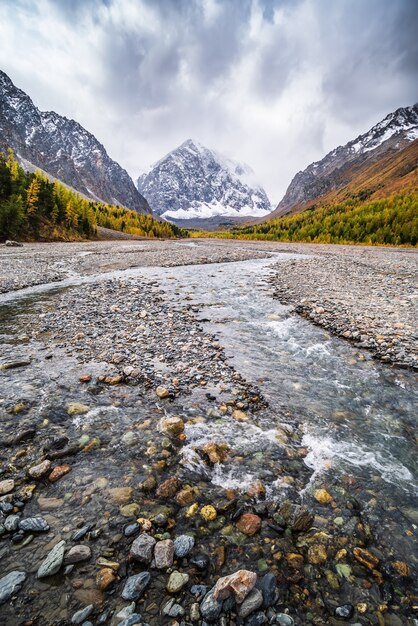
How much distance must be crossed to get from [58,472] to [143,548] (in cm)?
185

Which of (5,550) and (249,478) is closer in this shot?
(5,550)

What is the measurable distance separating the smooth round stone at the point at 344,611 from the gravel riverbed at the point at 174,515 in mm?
12

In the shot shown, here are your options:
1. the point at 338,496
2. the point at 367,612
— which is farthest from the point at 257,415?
the point at 367,612

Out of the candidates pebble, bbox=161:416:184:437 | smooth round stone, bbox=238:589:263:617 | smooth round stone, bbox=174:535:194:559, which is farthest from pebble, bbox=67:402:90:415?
smooth round stone, bbox=238:589:263:617

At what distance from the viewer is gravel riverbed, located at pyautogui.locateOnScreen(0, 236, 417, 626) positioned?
2.76 meters

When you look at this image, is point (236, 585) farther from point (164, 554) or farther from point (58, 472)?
point (58, 472)

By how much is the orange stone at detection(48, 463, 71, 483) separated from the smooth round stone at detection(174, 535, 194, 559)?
6.46 ft

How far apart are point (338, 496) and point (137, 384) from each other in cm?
455

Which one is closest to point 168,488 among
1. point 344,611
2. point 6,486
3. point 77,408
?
point 6,486

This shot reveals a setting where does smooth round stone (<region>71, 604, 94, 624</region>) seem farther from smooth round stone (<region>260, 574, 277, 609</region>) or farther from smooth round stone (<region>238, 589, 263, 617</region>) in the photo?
smooth round stone (<region>260, 574, 277, 609</region>)

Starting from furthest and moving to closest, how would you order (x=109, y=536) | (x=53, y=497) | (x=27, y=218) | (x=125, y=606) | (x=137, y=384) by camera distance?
(x=27, y=218) → (x=137, y=384) → (x=53, y=497) → (x=109, y=536) → (x=125, y=606)

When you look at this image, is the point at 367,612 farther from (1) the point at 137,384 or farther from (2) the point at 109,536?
(1) the point at 137,384

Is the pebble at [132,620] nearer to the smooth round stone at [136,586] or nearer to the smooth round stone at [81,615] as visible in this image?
the smooth round stone at [136,586]

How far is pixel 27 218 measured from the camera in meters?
61.7
